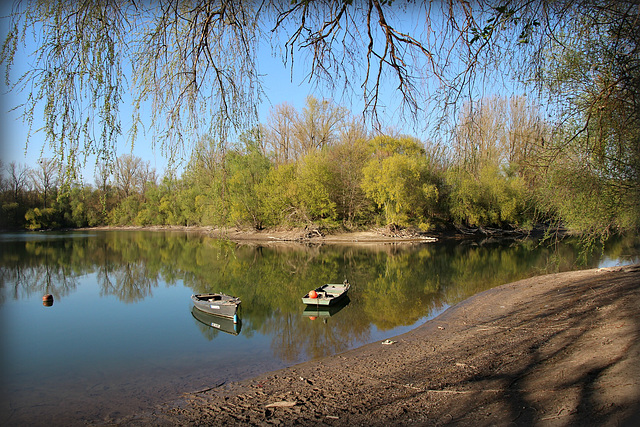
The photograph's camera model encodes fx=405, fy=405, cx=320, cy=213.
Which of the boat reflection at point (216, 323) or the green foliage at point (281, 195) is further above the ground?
the green foliage at point (281, 195)

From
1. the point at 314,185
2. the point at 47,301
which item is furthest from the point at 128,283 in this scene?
the point at 314,185

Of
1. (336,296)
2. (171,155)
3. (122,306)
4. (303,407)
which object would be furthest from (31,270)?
(171,155)

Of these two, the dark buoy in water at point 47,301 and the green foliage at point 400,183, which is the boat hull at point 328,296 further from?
the green foliage at point 400,183

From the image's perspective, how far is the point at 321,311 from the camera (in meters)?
12.7

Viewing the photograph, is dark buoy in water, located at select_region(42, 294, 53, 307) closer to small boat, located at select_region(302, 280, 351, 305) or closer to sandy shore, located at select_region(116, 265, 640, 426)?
small boat, located at select_region(302, 280, 351, 305)

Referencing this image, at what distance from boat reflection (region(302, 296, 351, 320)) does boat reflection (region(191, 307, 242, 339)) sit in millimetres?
2118

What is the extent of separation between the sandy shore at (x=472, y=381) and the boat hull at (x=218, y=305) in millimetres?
4064

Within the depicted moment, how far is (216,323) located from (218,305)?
51 cm

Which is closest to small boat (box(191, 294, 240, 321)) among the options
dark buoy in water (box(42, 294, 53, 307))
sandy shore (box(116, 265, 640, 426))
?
sandy shore (box(116, 265, 640, 426))

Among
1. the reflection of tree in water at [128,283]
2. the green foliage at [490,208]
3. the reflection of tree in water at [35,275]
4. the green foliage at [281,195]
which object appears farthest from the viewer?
the green foliage at [281,195]

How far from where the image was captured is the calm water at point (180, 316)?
7.31 metres

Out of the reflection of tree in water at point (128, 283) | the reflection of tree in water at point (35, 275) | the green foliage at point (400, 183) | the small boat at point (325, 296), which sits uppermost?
the green foliage at point (400, 183)

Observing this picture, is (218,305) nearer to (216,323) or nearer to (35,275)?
(216,323)

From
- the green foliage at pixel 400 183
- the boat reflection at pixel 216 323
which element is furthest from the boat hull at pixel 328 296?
the green foliage at pixel 400 183
